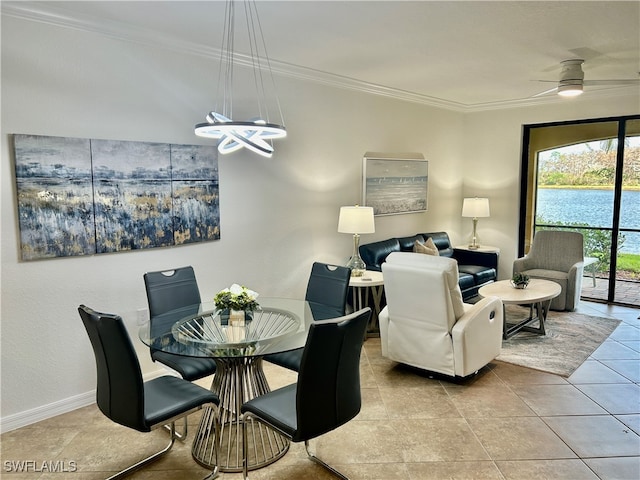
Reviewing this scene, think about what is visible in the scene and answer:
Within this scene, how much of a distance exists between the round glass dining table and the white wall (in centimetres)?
76

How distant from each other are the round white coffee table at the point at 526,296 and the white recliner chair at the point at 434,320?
667 millimetres

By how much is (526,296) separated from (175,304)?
316 centimetres

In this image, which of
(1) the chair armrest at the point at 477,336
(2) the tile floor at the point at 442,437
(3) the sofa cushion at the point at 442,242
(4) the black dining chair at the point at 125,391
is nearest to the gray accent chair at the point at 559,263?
(3) the sofa cushion at the point at 442,242

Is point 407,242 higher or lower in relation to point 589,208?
lower

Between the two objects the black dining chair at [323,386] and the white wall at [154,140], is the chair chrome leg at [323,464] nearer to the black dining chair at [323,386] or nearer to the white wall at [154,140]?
the black dining chair at [323,386]

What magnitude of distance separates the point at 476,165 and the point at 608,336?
3051 mm

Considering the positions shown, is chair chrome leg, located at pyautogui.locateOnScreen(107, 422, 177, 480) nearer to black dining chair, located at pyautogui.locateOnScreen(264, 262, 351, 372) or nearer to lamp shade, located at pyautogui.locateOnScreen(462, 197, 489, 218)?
black dining chair, located at pyautogui.locateOnScreen(264, 262, 351, 372)

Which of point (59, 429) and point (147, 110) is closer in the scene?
point (59, 429)

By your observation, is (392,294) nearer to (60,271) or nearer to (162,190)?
(162,190)

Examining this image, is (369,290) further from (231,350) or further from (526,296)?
(231,350)

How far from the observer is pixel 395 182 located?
225 inches

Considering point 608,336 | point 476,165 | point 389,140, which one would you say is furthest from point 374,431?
point 476,165

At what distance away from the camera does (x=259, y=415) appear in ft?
7.57

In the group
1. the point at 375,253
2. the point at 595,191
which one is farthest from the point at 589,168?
the point at 375,253
